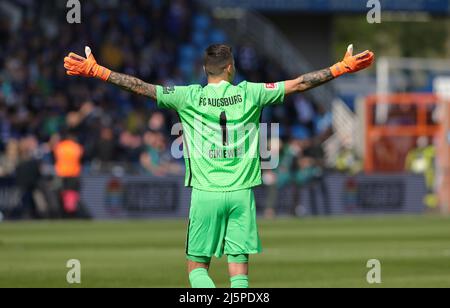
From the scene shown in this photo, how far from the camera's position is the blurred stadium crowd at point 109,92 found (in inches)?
1277

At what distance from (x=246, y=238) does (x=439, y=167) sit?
27.7 metres

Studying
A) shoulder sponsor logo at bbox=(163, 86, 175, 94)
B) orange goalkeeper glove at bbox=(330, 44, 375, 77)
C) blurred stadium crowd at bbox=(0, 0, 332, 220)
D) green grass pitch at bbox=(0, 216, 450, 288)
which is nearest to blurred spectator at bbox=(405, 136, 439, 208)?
blurred stadium crowd at bbox=(0, 0, 332, 220)

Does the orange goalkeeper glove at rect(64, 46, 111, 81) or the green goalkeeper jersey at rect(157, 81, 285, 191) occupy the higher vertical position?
the orange goalkeeper glove at rect(64, 46, 111, 81)

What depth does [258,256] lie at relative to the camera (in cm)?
1900

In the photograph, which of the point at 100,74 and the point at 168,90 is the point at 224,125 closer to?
the point at 168,90

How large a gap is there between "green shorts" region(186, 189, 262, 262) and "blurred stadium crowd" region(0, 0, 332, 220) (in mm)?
20692

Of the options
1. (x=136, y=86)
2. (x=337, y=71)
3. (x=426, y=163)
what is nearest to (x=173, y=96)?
(x=136, y=86)

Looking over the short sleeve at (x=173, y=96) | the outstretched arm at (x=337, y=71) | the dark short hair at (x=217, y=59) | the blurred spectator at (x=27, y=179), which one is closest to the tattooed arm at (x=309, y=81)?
the outstretched arm at (x=337, y=71)

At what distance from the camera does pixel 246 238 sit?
31.1 ft

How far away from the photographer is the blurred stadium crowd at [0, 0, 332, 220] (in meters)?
32.4

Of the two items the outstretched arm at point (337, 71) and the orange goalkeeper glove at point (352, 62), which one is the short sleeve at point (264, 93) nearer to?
the outstretched arm at point (337, 71)

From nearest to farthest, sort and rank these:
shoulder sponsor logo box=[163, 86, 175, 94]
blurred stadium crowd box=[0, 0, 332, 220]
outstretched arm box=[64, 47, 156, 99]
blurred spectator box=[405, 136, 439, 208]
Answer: shoulder sponsor logo box=[163, 86, 175, 94], outstretched arm box=[64, 47, 156, 99], blurred stadium crowd box=[0, 0, 332, 220], blurred spectator box=[405, 136, 439, 208]

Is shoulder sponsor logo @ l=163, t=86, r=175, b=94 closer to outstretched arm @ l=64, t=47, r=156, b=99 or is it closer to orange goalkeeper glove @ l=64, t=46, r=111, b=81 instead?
outstretched arm @ l=64, t=47, r=156, b=99

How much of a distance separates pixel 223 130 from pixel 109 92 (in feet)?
94.2
